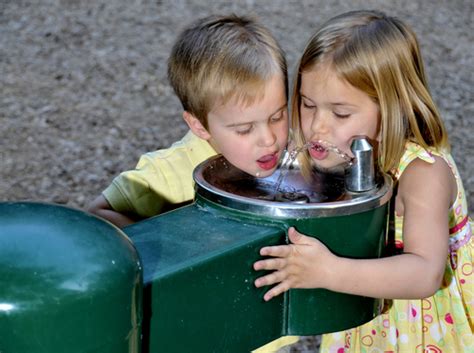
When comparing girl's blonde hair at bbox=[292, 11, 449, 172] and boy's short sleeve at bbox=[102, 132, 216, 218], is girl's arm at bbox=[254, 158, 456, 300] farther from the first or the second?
boy's short sleeve at bbox=[102, 132, 216, 218]

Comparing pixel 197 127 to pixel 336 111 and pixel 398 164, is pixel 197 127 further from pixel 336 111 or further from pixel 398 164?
pixel 398 164

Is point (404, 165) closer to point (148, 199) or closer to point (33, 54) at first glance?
point (148, 199)

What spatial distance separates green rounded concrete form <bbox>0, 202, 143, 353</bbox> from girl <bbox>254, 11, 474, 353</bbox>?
0.62 m

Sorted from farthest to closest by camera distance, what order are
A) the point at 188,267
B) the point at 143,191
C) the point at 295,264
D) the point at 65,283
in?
the point at 143,191, the point at 295,264, the point at 188,267, the point at 65,283

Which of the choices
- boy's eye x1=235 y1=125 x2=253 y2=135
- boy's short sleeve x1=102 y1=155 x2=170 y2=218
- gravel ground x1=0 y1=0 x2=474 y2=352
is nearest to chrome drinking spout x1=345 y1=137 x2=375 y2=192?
boy's eye x1=235 y1=125 x2=253 y2=135

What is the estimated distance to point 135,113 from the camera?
5852 millimetres

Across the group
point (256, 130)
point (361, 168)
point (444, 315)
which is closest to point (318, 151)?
point (256, 130)

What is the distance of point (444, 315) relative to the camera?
8.36 ft

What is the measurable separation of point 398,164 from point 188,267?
31.2 inches

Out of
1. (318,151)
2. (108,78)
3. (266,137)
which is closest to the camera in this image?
(266,137)

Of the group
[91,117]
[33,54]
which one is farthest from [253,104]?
[33,54]

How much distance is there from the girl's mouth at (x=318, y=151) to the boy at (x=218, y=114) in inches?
3.1

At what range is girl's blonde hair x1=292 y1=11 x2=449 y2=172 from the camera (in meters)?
2.33

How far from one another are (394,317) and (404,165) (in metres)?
0.42
